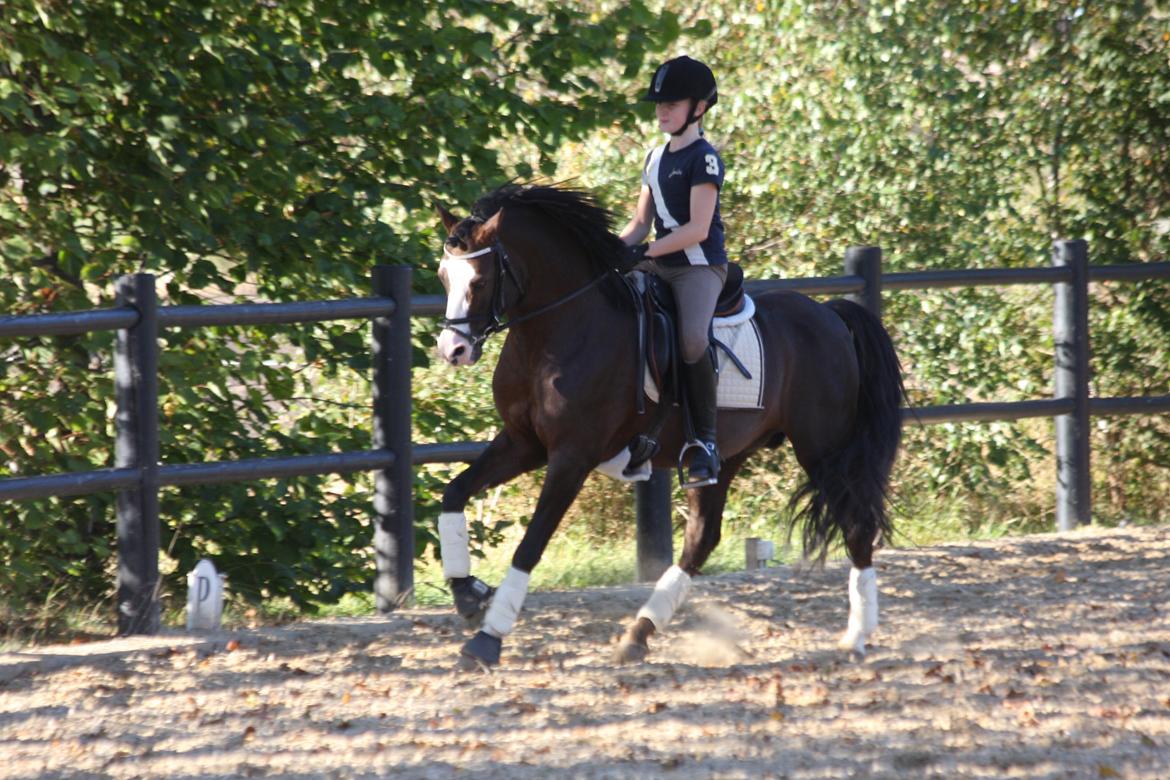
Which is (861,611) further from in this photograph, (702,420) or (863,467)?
(702,420)

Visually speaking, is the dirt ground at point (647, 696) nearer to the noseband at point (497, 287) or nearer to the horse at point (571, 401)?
the horse at point (571, 401)

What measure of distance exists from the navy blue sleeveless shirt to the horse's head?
743mm

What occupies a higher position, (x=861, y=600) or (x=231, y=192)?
(x=231, y=192)

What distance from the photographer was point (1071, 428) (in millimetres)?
8961

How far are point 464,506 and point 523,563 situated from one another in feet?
1.15

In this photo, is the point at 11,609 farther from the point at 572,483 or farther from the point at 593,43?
the point at 593,43

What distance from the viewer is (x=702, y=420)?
5.87 metres

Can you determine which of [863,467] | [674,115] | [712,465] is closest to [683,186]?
[674,115]

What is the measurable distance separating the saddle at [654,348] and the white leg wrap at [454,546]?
757 mm

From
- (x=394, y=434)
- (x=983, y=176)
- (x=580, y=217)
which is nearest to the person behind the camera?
(x=580, y=217)

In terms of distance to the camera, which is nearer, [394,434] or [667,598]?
[667,598]

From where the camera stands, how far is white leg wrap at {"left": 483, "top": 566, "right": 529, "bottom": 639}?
543 cm

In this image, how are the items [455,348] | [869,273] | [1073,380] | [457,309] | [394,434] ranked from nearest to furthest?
[455,348]
[457,309]
[394,434]
[869,273]
[1073,380]

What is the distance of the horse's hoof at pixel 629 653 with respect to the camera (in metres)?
5.68
